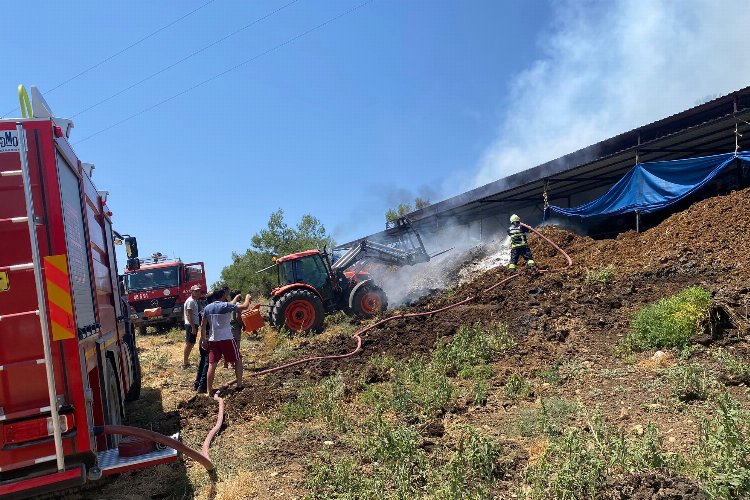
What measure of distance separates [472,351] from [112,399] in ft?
Answer: 14.1

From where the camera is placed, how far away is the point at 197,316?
9273mm

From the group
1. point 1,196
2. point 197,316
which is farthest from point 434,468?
point 197,316

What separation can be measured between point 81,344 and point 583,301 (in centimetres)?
710

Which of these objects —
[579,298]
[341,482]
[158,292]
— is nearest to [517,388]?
[341,482]

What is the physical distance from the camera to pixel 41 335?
11.1 feet

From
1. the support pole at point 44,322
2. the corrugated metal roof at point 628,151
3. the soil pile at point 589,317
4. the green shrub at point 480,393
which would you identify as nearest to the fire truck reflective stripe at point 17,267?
the support pole at point 44,322

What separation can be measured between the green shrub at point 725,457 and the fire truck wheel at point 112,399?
4082 millimetres

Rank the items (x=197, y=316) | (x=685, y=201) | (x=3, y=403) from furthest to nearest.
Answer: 1. (x=685, y=201)
2. (x=197, y=316)
3. (x=3, y=403)

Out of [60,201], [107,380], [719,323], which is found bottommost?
[719,323]

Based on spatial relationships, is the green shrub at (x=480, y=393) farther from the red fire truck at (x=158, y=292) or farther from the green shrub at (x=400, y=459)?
the red fire truck at (x=158, y=292)

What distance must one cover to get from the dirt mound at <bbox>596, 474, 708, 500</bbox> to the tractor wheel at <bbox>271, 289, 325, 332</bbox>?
9262 mm

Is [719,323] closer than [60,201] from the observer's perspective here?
No

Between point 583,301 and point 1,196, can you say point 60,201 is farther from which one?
point 583,301

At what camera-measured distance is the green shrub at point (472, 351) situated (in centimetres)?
640
